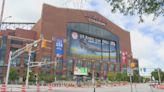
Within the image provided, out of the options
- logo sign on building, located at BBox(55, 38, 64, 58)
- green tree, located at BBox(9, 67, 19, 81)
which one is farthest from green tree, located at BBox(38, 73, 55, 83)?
logo sign on building, located at BBox(55, 38, 64, 58)

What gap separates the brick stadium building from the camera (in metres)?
100

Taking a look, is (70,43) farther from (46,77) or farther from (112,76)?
(46,77)

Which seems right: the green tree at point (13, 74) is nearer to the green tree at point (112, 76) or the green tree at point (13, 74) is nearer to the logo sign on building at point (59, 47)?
the logo sign on building at point (59, 47)

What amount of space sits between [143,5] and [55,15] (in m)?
106

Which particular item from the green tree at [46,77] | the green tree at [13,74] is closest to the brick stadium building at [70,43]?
the green tree at [46,77]

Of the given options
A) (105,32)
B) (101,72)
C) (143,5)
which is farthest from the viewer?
(105,32)

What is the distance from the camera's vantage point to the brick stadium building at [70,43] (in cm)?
10044

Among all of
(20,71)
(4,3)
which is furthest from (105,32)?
(4,3)

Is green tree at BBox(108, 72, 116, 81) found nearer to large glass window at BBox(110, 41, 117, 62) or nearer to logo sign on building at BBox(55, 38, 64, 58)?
large glass window at BBox(110, 41, 117, 62)

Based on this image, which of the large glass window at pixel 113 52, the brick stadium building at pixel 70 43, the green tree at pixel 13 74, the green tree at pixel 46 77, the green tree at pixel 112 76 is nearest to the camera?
the green tree at pixel 13 74

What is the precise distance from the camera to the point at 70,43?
376 ft

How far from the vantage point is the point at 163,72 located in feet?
504

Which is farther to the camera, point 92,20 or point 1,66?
point 92,20

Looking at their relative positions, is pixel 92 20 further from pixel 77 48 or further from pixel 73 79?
pixel 73 79
